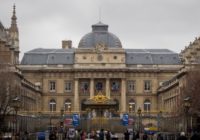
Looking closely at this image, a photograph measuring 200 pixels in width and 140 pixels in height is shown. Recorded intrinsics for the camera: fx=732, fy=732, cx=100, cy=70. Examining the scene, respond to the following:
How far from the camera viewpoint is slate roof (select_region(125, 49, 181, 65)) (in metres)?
177

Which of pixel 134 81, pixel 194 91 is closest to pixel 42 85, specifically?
pixel 134 81

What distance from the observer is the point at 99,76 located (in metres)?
173

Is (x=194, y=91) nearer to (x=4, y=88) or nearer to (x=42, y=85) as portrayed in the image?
(x=4, y=88)

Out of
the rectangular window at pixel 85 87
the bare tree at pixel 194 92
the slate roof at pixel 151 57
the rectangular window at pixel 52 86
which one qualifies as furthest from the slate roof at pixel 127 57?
the bare tree at pixel 194 92

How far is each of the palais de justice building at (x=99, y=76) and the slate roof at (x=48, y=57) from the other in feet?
0.79

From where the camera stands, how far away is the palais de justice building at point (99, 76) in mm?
173125

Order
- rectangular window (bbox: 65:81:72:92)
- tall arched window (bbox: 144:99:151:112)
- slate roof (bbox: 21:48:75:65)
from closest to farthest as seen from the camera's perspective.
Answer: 1. tall arched window (bbox: 144:99:151:112)
2. rectangular window (bbox: 65:81:72:92)
3. slate roof (bbox: 21:48:75:65)

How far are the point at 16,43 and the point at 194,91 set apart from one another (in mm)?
78760

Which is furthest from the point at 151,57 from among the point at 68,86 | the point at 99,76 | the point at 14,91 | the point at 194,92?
the point at 194,92

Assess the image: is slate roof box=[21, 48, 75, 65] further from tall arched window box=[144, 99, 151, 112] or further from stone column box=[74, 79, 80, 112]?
tall arched window box=[144, 99, 151, 112]

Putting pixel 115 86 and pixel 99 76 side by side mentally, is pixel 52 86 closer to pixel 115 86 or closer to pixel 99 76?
pixel 99 76

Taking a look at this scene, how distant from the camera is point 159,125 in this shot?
10944 cm

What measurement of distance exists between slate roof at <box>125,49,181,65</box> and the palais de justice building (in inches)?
9.5

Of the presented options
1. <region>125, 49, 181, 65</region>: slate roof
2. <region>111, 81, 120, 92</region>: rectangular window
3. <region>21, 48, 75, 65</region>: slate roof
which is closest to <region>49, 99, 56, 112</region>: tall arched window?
<region>21, 48, 75, 65</region>: slate roof
